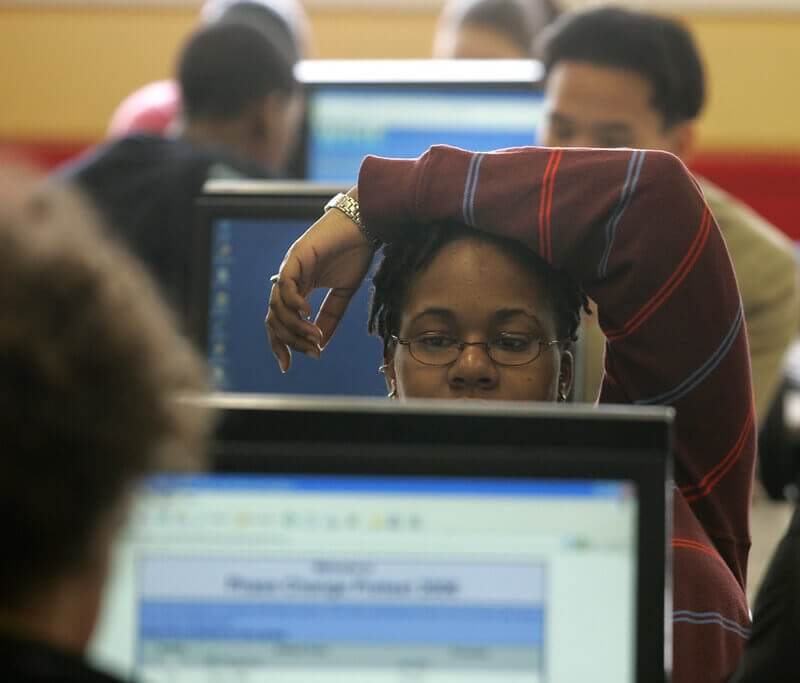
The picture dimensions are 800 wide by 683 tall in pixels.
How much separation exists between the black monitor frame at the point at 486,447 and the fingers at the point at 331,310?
1.11 feet

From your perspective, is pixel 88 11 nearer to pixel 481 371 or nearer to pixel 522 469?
pixel 481 371

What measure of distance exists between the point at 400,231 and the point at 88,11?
397 centimetres

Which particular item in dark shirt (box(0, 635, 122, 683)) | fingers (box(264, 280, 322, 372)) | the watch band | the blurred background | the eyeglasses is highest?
the watch band

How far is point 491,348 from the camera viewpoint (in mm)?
953

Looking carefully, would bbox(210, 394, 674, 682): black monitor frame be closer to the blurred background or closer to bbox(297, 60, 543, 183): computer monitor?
bbox(297, 60, 543, 183): computer monitor

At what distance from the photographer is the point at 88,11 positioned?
4617 millimetres

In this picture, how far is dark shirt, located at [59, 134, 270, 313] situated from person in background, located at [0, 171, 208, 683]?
1.22 metres

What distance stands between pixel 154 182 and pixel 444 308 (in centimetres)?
87

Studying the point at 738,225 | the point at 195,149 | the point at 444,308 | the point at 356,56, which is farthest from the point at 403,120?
the point at 356,56

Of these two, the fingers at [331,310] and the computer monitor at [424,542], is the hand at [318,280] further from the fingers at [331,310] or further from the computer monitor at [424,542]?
the computer monitor at [424,542]

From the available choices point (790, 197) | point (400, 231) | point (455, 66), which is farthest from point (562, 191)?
point (790, 197)

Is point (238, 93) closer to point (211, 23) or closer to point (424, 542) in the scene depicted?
point (211, 23)

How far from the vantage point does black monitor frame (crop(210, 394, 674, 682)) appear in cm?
56

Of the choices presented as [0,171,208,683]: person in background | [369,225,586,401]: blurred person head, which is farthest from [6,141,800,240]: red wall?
[0,171,208,683]: person in background
